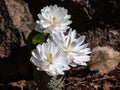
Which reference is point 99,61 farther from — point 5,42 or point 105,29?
point 5,42

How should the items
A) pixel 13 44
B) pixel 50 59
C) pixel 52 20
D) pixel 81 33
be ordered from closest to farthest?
pixel 50 59 < pixel 52 20 < pixel 13 44 < pixel 81 33

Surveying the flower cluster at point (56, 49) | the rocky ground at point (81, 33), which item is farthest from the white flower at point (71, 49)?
the rocky ground at point (81, 33)

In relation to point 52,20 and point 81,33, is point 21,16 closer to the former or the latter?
point 81,33

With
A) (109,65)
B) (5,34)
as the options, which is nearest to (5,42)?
(5,34)

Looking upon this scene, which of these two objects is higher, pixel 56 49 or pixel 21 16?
pixel 21 16

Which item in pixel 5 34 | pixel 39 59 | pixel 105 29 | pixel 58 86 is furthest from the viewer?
pixel 105 29

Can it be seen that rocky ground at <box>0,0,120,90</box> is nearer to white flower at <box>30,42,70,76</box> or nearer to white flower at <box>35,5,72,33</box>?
white flower at <box>35,5,72,33</box>

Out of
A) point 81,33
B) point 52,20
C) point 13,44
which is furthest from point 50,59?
point 81,33
